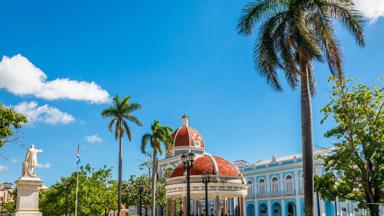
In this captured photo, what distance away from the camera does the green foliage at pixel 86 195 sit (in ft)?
133

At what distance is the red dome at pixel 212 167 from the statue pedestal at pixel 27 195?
20179 millimetres

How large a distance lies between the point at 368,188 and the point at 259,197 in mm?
43440

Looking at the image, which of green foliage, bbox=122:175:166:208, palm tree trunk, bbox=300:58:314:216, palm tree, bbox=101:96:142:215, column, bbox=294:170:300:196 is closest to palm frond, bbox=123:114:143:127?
palm tree, bbox=101:96:142:215

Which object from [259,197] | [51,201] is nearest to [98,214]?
[51,201]

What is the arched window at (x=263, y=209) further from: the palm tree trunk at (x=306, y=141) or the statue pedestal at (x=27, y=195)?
the statue pedestal at (x=27, y=195)

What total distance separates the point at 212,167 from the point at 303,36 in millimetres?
23286

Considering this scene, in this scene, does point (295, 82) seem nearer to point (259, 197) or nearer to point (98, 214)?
point (98, 214)

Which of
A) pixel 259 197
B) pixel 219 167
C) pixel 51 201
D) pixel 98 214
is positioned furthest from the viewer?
pixel 259 197

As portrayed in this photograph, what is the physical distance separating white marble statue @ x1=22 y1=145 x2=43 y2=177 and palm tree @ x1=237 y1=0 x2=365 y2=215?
35.4 feet

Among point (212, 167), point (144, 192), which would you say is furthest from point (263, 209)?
point (212, 167)

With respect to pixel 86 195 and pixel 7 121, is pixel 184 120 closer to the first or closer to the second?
pixel 86 195

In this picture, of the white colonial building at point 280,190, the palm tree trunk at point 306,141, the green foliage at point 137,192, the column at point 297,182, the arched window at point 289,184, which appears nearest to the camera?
the palm tree trunk at point 306,141

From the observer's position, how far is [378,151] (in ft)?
64.6

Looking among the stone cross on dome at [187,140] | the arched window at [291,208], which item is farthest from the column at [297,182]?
the stone cross on dome at [187,140]
